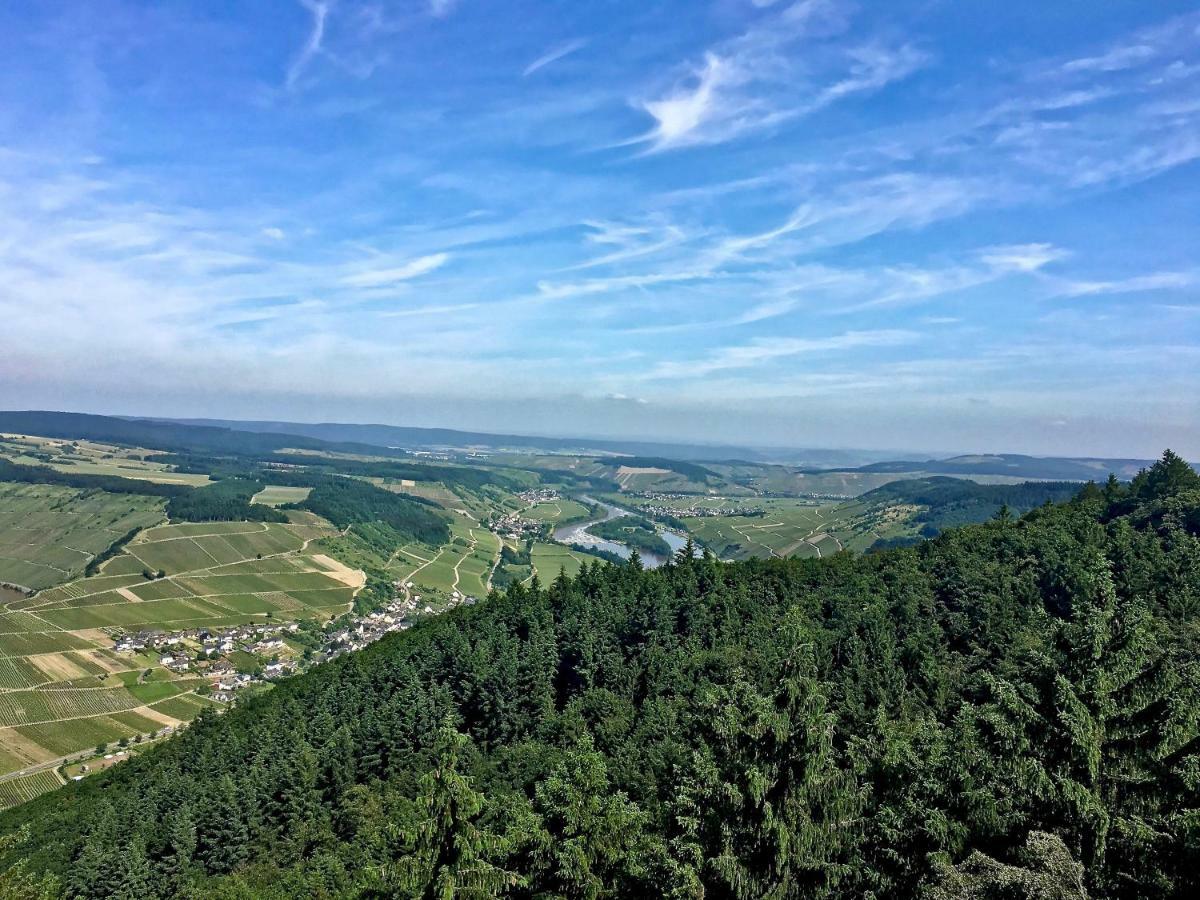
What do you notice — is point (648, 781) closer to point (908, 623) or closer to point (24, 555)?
point (908, 623)

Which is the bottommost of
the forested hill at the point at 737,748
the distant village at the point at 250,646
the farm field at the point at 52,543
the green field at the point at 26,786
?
the green field at the point at 26,786

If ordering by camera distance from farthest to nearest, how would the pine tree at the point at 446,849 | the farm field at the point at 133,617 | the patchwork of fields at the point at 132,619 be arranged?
the farm field at the point at 133,617 → the patchwork of fields at the point at 132,619 → the pine tree at the point at 446,849

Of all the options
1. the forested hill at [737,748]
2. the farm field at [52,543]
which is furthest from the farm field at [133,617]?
the forested hill at [737,748]

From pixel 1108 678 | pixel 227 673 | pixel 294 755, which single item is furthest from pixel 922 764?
pixel 227 673

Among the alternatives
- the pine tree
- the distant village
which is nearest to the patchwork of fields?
the distant village

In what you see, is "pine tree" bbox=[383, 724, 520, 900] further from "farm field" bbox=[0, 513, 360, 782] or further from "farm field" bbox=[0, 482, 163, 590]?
"farm field" bbox=[0, 482, 163, 590]

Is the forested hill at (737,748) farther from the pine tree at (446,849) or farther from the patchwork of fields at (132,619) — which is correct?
the patchwork of fields at (132,619)

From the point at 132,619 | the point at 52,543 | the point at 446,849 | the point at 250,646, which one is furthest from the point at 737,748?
the point at 52,543
